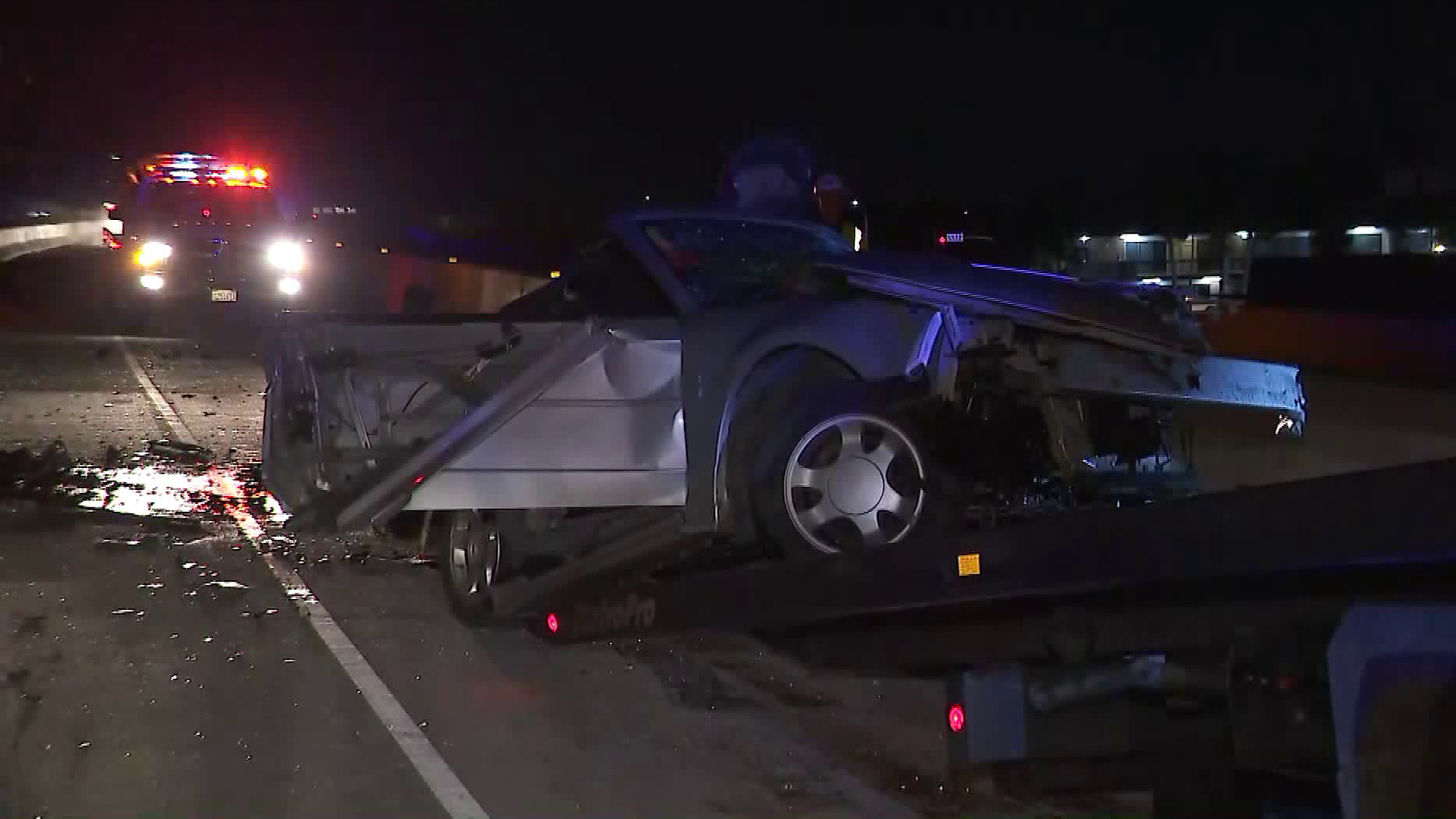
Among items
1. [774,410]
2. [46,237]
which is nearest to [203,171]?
[774,410]

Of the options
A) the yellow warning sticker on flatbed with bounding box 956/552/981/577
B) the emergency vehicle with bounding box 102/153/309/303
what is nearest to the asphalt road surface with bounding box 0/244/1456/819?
the yellow warning sticker on flatbed with bounding box 956/552/981/577

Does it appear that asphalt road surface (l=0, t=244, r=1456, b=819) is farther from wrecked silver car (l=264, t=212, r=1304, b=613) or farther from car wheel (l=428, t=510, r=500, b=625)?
wrecked silver car (l=264, t=212, r=1304, b=613)

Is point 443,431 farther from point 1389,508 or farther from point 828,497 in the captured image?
point 1389,508

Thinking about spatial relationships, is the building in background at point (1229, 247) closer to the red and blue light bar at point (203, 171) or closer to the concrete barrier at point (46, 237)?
the red and blue light bar at point (203, 171)

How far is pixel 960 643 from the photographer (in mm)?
5031

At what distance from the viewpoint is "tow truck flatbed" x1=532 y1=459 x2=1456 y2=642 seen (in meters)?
3.50

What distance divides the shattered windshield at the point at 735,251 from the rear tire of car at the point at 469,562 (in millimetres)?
1466

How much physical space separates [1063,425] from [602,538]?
2.05 m

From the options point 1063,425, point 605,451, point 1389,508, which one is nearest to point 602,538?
point 605,451

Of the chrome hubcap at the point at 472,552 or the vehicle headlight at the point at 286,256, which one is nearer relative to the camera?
the chrome hubcap at the point at 472,552

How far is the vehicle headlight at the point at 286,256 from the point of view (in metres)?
22.6

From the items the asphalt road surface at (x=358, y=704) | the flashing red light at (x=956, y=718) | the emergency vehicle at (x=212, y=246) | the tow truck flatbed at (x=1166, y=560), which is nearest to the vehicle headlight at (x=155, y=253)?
the emergency vehicle at (x=212, y=246)

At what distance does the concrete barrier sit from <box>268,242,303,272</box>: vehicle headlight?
59.1ft

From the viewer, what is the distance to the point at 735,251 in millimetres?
8148
